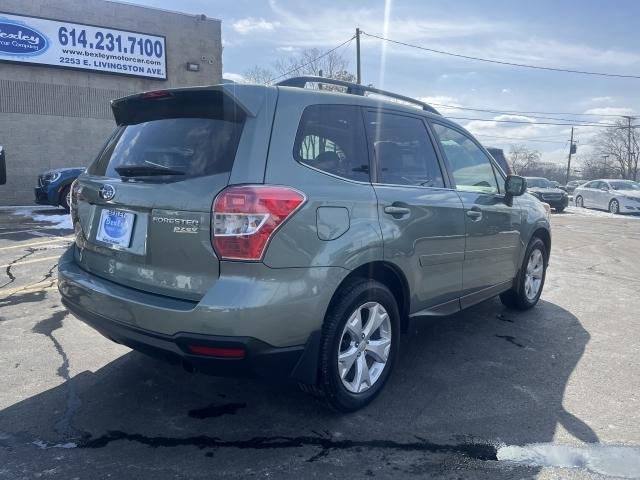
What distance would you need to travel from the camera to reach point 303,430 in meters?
2.84

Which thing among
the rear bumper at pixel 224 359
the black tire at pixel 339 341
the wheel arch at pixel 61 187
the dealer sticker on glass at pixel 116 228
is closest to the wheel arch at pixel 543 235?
the black tire at pixel 339 341

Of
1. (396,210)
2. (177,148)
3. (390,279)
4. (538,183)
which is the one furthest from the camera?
(538,183)

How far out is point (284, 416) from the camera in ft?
9.77

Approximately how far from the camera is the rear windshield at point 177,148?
2.59m

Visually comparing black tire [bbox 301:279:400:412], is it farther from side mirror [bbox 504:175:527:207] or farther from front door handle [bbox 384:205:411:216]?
side mirror [bbox 504:175:527:207]

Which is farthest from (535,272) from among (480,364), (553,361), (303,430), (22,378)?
(22,378)

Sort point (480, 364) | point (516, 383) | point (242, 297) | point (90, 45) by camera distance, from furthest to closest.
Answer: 1. point (90, 45)
2. point (480, 364)
3. point (516, 383)
4. point (242, 297)

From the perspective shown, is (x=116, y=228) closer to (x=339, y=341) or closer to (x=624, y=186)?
(x=339, y=341)

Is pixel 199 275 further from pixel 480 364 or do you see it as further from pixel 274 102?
pixel 480 364

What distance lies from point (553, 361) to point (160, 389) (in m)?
2.94

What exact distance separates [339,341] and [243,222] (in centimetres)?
89

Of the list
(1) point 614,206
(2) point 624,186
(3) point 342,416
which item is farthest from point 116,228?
(2) point 624,186

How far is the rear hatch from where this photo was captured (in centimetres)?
252

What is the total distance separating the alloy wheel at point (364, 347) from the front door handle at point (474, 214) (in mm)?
1233
